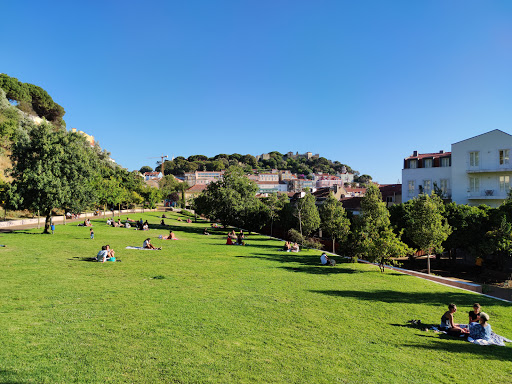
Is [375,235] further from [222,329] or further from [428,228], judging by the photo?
[222,329]

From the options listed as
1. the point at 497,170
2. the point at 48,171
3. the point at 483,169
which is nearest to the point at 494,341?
the point at 48,171

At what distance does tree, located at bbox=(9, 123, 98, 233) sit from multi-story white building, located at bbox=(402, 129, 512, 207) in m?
41.0

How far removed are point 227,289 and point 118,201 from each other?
49.7m

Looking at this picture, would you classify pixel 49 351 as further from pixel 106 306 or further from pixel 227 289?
pixel 227 289

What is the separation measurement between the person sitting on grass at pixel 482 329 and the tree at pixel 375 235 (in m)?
9.82

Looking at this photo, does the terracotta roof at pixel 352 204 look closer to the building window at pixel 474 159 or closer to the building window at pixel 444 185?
the building window at pixel 444 185

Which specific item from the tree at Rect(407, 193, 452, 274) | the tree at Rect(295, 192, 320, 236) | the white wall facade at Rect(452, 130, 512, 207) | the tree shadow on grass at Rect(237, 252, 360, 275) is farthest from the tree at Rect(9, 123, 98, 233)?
the white wall facade at Rect(452, 130, 512, 207)

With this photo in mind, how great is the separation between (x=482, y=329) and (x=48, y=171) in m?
29.7

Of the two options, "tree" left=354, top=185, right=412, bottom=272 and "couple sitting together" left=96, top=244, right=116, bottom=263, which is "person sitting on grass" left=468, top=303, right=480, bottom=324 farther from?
"couple sitting together" left=96, top=244, right=116, bottom=263

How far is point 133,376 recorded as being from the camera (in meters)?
6.35

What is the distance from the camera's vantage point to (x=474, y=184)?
4194cm

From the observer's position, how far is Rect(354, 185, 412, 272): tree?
2019cm

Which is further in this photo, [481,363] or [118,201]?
[118,201]

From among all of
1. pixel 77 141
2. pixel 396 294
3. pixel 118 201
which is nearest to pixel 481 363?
pixel 396 294
